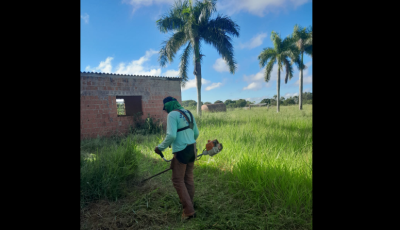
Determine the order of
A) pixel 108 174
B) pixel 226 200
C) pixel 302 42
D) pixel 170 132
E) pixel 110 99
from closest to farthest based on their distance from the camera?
pixel 170 132 < pixel 226 200 < pixel 108 174 < pixel 110 99 < pixel 302 42

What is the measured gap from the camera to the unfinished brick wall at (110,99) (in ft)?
26.3

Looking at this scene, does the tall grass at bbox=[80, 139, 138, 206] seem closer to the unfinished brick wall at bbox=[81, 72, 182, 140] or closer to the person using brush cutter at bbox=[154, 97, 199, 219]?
the person using brush cutter at bbox=[154, 97, 199, 219]

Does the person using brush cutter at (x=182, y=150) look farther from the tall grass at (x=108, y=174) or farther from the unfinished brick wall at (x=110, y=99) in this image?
the unfinished brick wall at (x=110, y=99)

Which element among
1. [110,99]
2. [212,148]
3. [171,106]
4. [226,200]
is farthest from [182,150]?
[110,99]

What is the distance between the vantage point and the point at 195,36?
37.8ft

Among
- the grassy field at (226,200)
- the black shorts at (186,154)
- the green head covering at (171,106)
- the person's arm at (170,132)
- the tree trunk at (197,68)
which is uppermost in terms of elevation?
the tree trunk at (197,68)

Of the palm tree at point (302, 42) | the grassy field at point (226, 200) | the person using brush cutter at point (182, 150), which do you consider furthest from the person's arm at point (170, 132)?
the palm tree at point (302, 42)

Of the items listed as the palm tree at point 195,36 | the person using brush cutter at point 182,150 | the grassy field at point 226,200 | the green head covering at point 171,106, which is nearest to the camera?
the grassy field at point 226,200

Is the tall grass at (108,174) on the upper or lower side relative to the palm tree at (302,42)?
lower

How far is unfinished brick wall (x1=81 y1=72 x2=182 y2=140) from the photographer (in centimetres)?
803

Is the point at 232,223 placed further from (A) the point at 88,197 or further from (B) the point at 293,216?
(A) the point at 88,197

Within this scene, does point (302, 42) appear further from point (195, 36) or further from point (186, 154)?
point (186, 154)

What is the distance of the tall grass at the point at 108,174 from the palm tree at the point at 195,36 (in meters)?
8.41

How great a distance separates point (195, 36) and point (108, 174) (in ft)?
33.5
